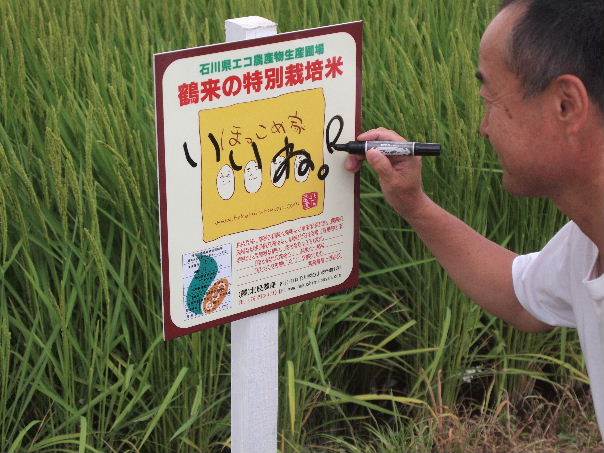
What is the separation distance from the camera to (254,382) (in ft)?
6.55

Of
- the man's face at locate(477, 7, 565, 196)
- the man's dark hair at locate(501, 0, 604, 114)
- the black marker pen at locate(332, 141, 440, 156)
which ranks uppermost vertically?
the man's dark hair at locate(501, 0, 604, 114)

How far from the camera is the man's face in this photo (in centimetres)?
164

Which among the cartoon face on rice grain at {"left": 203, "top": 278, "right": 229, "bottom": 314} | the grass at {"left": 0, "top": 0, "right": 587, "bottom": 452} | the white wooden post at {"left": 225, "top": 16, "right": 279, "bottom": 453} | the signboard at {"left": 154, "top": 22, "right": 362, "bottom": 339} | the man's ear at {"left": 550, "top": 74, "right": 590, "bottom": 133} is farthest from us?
the grass at {"left": 0, "top": 0, "right": 587, "bottom": 452}

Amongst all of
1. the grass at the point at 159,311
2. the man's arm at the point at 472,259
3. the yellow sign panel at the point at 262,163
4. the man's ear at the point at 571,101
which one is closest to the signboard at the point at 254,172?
the yellow sign panel at the point at 262,163

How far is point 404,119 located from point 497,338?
50 centimetres

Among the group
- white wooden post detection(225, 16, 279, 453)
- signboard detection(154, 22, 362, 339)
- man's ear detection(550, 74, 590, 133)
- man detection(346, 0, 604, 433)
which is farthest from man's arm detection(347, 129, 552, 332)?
man's ear detection(550, 74, 590, 133)

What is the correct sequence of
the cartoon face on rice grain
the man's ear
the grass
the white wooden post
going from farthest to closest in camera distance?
the grass < the white wooden post < the cartoon face on rice grain < the man's ear

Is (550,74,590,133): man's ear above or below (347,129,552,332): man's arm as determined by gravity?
above

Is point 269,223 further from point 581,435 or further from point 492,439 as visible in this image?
point 581,435

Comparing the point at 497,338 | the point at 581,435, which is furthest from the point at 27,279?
the point at 581,435

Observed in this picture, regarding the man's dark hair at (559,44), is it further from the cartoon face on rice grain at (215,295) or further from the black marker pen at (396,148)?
the cartoon face on rice grain at (215,295)

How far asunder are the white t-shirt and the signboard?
0.29 metres

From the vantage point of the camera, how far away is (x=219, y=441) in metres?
2.47

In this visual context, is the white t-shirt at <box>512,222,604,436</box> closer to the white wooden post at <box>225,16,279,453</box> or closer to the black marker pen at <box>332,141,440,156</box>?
the black marker pen at <box>332,141,440,156</box>
